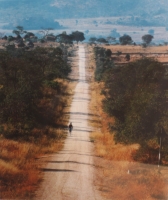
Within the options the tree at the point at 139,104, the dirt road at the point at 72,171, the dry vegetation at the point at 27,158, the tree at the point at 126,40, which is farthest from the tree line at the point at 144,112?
the tree at the point at 126,40

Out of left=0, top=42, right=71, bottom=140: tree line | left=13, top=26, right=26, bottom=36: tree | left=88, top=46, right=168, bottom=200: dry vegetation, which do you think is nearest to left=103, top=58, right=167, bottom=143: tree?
left=88, top=46, right=168, bottom=200: dry vegetation

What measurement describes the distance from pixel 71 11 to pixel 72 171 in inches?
4324

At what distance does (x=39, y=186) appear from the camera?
16.9 m

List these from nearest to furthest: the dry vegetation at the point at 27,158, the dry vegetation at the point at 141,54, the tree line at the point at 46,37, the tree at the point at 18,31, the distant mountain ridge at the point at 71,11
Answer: the dry vegetation at the point at 27,158
the dry vegetation at the point at 141,54
the distant mountain ridge at the point at 71,11
the tree line at the point at 46,37
the tree at the point at 18,31

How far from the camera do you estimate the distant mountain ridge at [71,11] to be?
112188mm

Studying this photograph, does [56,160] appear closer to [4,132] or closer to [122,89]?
[4,132]

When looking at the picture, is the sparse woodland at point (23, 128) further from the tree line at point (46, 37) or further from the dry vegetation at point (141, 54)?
the tree line at point (46, 37)

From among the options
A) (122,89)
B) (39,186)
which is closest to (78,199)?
(39,186)

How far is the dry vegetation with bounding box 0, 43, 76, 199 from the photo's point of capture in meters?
16.0

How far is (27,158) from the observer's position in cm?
2142

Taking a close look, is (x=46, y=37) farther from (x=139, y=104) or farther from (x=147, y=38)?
(x=139, y=104)

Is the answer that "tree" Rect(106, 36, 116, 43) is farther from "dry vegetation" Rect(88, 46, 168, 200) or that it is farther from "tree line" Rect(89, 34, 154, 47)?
"dry vegetation" Rect(88, 46, 168, 200)

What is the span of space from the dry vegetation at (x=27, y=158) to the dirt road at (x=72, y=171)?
0.61 metres

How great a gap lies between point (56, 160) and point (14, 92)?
9606 millimetres
